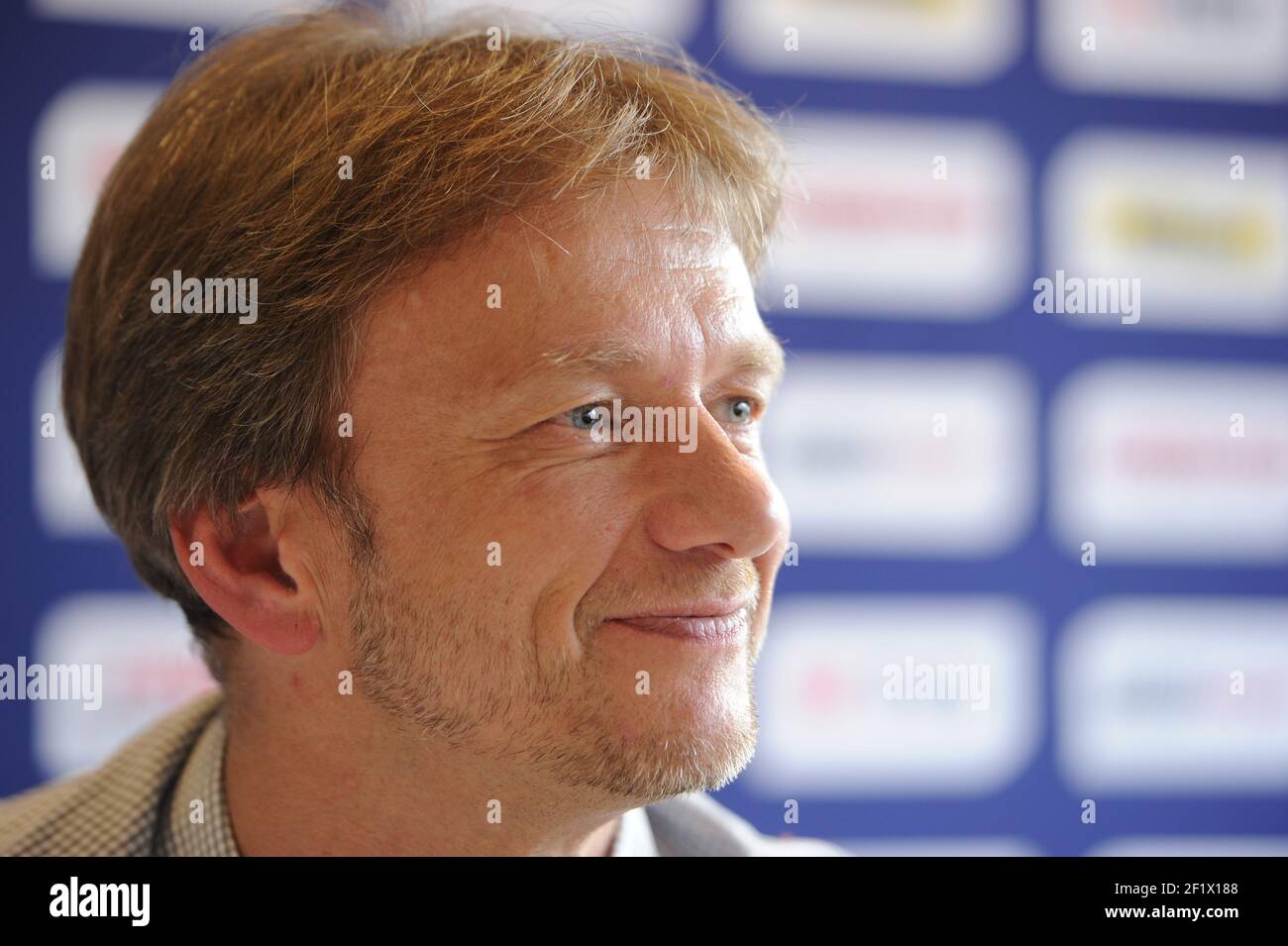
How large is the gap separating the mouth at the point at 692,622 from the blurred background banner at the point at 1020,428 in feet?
3.72

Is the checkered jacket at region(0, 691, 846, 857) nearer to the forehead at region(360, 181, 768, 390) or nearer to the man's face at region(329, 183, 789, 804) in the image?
the man's face at region(329, 183, 789, 804)

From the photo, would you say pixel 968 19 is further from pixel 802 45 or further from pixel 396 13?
pixel 396 13

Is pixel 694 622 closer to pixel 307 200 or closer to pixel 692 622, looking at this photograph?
pixel 692 622

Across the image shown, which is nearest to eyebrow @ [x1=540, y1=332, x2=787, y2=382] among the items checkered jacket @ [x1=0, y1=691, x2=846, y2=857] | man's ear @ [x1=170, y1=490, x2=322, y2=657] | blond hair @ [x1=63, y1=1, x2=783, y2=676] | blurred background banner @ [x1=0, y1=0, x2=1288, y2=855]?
blond hair @ [x1=63, y1=1, x2=783, y2=676]

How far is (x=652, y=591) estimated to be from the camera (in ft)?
3.15

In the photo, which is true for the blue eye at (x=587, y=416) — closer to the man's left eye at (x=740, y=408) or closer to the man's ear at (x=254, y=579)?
the man's left eye at (x=740, y=408)

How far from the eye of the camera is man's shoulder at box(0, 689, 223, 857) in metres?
1.15

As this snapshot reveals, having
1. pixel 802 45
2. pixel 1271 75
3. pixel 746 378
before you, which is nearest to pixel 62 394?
pixel 746 378

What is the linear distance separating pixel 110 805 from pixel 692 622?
2.22ft

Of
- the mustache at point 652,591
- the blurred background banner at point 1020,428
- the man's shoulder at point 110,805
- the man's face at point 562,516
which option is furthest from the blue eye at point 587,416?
the blurred background banner at point 1020,428

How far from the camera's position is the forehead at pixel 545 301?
3.15ft

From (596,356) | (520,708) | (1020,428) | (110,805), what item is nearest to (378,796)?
(520,708)

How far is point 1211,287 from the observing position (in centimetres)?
240

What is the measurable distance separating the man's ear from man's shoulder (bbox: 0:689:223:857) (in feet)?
0.83
